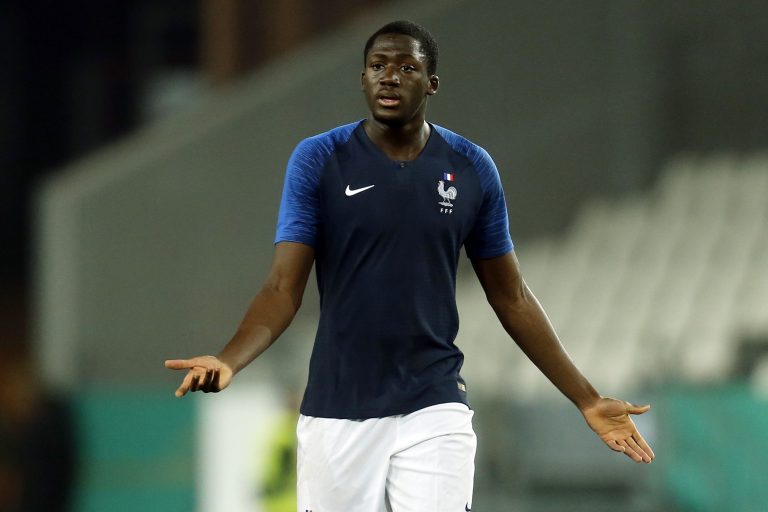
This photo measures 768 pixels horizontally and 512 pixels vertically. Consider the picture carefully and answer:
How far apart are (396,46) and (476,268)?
75 cm

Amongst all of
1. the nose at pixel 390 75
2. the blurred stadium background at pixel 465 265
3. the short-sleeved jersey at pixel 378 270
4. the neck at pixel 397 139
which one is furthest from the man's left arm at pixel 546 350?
the blurred stadium background at pixel 465 265

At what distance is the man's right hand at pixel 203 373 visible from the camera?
339 centimetres

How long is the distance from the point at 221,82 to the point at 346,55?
1855 mm

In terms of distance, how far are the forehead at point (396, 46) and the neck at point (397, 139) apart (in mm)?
207

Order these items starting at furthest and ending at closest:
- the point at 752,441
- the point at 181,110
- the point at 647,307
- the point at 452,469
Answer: the point at 181,110
the point at 647,307
the point at 752,441
the point at 452,469

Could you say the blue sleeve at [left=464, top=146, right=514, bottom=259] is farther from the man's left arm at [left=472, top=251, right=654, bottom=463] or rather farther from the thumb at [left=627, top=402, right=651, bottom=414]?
the thumb at [left=627, top=402, right=651, bottom=414]

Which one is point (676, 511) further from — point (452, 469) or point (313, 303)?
point (452, 469)

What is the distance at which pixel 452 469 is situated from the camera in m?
3.90

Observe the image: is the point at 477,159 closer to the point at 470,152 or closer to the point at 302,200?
the point at 470,152

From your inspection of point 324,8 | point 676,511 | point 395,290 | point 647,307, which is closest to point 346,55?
point 324,8

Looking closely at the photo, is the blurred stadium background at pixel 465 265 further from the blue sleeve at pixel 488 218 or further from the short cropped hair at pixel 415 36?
the short cropped hair at pixel 415 36

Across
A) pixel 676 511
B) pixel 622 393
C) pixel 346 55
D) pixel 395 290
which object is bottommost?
pixel 676 511

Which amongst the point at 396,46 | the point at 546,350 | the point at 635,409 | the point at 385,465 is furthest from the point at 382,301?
the point at 635,409

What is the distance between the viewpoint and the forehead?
12.7 feet
